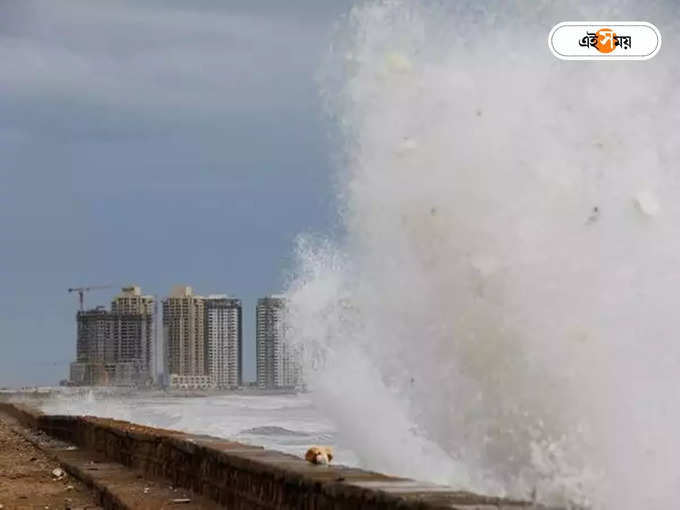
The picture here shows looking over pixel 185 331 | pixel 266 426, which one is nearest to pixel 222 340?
pixel 185 331

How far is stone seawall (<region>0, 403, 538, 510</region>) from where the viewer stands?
13.4ft

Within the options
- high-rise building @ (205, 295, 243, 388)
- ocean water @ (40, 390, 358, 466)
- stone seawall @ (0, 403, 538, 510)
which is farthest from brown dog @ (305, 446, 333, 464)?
high-rise building @ (205, 295, 243, 388)

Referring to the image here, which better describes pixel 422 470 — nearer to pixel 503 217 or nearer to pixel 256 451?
pixel 503 217

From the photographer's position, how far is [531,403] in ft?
34.6

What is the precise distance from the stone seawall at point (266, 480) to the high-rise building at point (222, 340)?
9602 cm

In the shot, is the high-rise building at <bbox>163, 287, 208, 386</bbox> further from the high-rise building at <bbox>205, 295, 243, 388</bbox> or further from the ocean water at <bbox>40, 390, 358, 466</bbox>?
the ocean water at <bbox>40, 390, 358, 466</bbox>

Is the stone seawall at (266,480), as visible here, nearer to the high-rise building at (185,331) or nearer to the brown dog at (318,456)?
the brown dog at (318,456)

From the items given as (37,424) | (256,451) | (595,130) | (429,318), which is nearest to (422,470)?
A: (429,318)

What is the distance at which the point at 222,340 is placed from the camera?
108 metres

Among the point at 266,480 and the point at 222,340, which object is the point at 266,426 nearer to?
the point at 266,480

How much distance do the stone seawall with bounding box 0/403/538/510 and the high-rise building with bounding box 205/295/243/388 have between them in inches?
3780

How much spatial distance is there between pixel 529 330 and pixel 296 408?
104 ft

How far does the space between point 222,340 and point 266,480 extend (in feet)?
340

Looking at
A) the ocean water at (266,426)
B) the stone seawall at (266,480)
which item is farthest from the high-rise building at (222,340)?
the stone seawall at (266,480)
